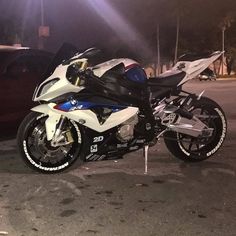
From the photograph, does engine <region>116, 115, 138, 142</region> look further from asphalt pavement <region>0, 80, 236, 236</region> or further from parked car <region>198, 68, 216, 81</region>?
parked car <region>198, 68, 216, 81</region>

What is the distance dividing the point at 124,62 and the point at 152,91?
53 cm

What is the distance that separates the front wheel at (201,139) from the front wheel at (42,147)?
1.19 metres

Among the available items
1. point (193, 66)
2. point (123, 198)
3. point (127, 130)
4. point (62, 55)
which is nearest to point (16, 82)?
point (62, 55)

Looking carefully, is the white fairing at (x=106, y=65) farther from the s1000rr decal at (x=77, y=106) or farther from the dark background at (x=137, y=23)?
the dark background at (x=137, y=23)

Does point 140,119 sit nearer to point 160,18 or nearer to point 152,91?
point 152,91

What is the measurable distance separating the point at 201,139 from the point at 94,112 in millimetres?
1539

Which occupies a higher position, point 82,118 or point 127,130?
point 82,118

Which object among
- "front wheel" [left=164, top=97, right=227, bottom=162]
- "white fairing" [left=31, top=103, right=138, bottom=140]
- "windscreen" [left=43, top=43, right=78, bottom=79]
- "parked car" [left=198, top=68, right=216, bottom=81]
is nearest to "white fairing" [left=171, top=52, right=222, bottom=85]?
"parked car" [left=198, top=68, right=216, bottom=81]

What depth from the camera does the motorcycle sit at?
573cm

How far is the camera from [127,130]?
6.02m

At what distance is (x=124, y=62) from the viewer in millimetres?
5926

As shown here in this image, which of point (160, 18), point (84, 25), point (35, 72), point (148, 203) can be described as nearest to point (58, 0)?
point (84, 25)

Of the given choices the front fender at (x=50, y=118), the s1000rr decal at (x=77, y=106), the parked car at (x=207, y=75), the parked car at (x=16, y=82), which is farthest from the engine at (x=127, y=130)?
the parked car at (x=16, y=82)

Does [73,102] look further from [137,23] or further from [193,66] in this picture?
[137,23]
